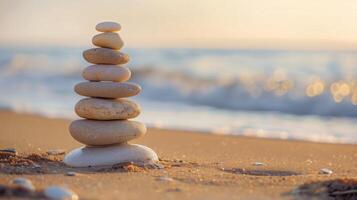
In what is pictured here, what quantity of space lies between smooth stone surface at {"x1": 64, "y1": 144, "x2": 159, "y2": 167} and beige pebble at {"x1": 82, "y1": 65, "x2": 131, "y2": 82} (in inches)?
28.4

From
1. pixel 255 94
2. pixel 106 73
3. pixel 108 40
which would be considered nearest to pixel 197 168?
pixel 106 73

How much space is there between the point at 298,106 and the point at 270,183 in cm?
971

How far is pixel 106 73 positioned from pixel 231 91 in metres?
11.1

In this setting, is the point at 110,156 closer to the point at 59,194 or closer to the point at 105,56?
the point at 105,56

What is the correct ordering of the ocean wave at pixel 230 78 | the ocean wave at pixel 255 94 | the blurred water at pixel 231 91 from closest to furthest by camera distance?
the blurred water at pixel 231 91 → the ocean wave at pixel 255 94 → the ocean wave at pixel 230 78

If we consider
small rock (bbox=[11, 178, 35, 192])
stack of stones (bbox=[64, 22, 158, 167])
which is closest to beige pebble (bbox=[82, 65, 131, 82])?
stack of stones (bbox=[64, 22, 158, 167])

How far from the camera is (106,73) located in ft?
24.5

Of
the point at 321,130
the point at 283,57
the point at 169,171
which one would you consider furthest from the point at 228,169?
the point at 283,57

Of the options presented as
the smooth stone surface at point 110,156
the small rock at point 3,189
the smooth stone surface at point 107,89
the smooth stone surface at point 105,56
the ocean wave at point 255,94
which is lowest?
the small rock at point 3,189

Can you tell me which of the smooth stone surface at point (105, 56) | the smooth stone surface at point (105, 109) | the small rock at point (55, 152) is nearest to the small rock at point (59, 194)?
the smooth stone surface at point (105, 109)

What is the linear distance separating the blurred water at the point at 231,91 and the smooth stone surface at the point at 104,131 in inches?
161

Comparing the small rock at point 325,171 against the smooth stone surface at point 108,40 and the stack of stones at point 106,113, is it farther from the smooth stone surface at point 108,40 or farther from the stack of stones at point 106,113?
the smooth stone surface at point 108,40

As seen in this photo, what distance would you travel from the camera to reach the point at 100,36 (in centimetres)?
759

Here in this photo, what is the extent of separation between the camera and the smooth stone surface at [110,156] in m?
7.27
